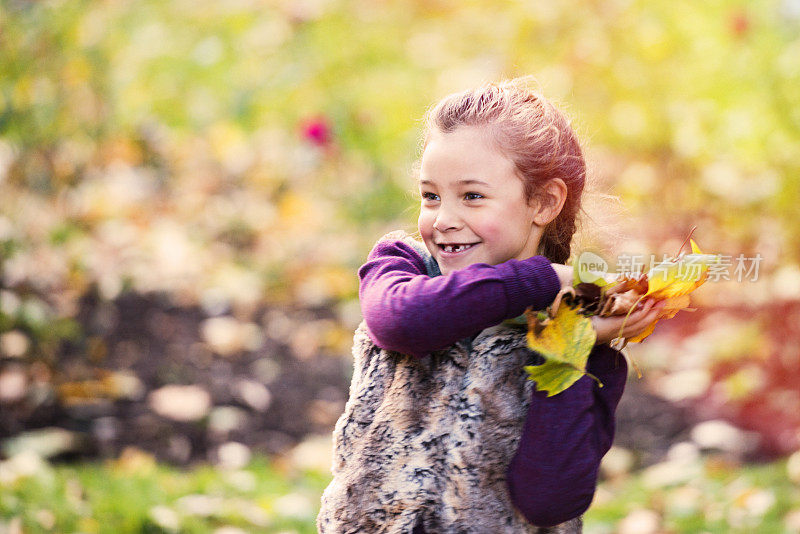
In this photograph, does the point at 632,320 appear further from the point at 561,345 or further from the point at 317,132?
the point at 317,132

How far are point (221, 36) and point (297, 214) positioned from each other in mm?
1357

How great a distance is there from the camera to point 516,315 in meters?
1.58

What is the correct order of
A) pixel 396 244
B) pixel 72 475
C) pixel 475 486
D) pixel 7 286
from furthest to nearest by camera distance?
pixel 7 286 → pixel 72 475 → pixel 396 244 → pixel 475 486

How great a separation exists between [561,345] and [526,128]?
1.53 feet

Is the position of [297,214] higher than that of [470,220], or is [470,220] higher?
[297,214]

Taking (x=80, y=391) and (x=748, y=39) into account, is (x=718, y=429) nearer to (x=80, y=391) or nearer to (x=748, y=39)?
(x=748, y=39)

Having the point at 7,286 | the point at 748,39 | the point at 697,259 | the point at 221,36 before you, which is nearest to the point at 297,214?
the point at 221,36

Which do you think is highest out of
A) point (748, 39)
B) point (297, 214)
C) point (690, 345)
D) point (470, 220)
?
point (297, 214)

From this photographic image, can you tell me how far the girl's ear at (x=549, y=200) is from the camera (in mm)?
1765

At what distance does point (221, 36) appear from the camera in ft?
19.2

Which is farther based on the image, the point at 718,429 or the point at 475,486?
the point at 718,429

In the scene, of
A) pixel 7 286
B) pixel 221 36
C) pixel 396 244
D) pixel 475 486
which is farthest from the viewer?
pixel 221 36

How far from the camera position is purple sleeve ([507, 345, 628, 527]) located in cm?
156

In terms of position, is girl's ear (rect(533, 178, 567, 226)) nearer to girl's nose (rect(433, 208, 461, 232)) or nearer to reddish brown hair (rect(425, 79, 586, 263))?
reddish brown hair (rect(425, 79, 586, 263))
